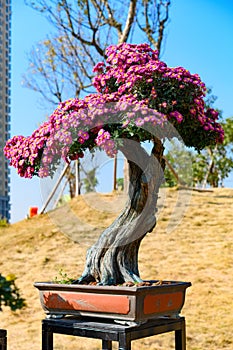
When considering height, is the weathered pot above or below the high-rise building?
below

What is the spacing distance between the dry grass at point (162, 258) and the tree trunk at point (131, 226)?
402 mm

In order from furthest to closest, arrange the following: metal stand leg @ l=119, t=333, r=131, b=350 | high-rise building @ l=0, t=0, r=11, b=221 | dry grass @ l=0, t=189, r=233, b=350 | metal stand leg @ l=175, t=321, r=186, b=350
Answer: high-rise building @ l=0, t=0, r=11, b=221, dry grass @ l=0, t=189, r=233, b=350, metal stand leg @ l=175, t=321, r=186, b=350, metal stand leg @ l=119, t=333, r=131, b=350

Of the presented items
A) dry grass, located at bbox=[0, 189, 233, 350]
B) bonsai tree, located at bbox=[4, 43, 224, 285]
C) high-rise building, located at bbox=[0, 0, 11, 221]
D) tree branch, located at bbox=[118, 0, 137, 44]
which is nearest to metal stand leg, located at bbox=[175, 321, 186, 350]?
bonsai tree, located at bbox=[4, 43, 224, 285]

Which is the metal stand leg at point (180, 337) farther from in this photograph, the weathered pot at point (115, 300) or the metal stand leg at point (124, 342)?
the metal stand leg at point (124, 342)

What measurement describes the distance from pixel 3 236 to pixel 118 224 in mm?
4203

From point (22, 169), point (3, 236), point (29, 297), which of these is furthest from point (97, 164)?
point (3, 236)

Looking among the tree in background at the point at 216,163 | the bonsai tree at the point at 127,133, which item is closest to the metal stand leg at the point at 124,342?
the bonsai tree at the point at 127,133

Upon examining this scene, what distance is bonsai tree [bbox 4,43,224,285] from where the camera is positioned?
242 centimetres

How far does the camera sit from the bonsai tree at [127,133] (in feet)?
7.95

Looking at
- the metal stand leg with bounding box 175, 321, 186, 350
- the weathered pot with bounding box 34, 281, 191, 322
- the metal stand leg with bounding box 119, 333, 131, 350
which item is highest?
the weathered pot with bounding box 34, 281, 191, 322

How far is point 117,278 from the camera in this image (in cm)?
249

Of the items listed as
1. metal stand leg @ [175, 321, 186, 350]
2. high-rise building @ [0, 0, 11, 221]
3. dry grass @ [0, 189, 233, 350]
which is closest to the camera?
metal stand leg @ [175, 321, 186, 350]

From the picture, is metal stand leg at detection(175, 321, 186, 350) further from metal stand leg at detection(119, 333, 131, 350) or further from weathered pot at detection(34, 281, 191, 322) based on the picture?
metal stand leg at detection(119, 333, 131, 350)

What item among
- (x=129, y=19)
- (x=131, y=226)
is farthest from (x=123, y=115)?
(x=129, y=19)
